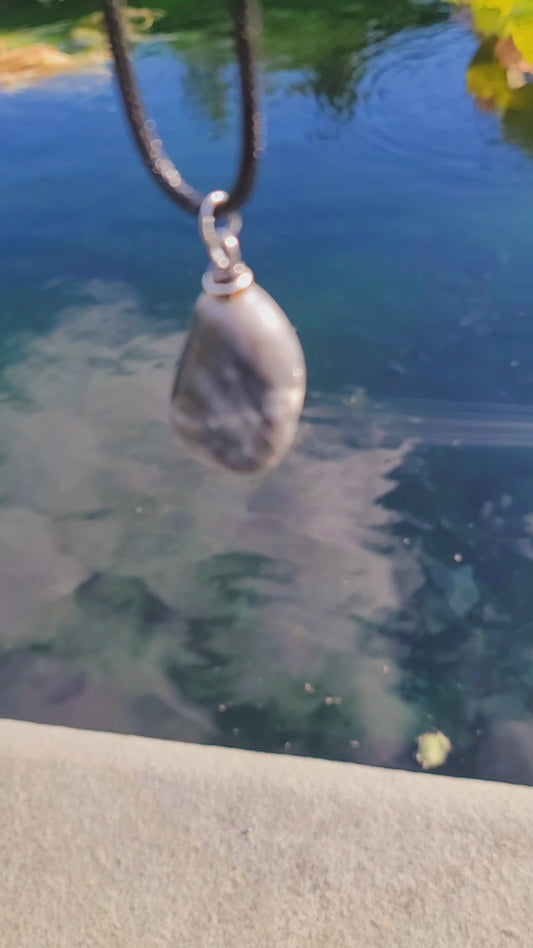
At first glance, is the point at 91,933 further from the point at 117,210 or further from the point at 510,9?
the point at 510,9

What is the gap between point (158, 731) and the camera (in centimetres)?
142

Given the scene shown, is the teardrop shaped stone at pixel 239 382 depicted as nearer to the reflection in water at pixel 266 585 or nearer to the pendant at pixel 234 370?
the pendant at pixel 234 370

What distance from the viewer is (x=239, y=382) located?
2.40ft

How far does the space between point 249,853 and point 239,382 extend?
0.75 metres

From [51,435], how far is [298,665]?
0.87 metres

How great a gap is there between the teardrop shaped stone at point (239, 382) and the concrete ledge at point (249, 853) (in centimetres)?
66

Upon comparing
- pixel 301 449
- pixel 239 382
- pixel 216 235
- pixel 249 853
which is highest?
pixel 216 235

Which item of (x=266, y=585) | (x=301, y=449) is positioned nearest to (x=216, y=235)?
(x=266, y=585)

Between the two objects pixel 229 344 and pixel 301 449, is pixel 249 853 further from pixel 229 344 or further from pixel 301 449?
pixel 301 449

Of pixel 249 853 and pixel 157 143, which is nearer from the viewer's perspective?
pixel 157 143

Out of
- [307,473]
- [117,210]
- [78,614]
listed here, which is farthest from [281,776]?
[117,210]

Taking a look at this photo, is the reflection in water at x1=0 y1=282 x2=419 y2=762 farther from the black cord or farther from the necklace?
the black cord

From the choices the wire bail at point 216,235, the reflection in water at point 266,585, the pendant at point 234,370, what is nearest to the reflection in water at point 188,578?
the reflection in water at point 266,585

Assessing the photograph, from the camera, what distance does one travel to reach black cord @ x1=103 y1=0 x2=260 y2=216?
Result: 2.05 feet
